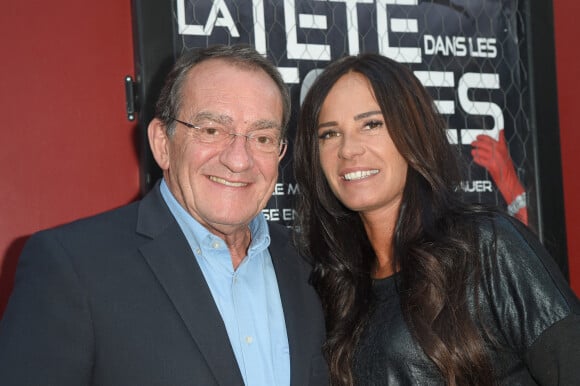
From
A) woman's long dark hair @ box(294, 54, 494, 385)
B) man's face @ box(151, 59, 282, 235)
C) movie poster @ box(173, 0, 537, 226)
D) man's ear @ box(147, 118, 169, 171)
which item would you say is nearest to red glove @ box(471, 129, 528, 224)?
movie poster @ box(173, 0, 537, 226)

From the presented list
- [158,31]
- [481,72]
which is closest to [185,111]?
[158,31]

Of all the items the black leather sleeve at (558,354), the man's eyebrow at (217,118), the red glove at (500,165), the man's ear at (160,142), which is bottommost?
the black leather sleeve at (558,354)

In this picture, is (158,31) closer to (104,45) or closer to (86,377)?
(104,45)

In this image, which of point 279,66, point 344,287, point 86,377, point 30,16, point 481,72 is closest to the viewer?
point 86,377

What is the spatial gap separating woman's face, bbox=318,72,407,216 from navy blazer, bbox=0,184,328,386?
1.39 ft

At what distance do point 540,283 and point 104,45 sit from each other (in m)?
1.17

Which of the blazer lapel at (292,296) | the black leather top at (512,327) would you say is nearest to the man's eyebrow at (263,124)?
the blazer lapel at (292,296)

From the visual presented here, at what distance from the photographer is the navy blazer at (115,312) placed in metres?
1.06

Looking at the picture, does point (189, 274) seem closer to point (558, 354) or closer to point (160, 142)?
point (160, 142)

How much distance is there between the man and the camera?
108cm

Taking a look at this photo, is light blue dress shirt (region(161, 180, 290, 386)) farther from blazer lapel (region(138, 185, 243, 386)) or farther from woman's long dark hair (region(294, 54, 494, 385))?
woman's long dark hair (region(294, 54, 494, 385))

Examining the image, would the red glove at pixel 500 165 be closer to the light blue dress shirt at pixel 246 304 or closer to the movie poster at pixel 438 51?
the movie poster at pixel 438 51

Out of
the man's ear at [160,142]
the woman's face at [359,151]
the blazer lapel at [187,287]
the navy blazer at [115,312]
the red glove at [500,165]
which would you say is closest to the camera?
the navy blazer at [115,312]

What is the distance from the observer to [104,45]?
1.75 meters
